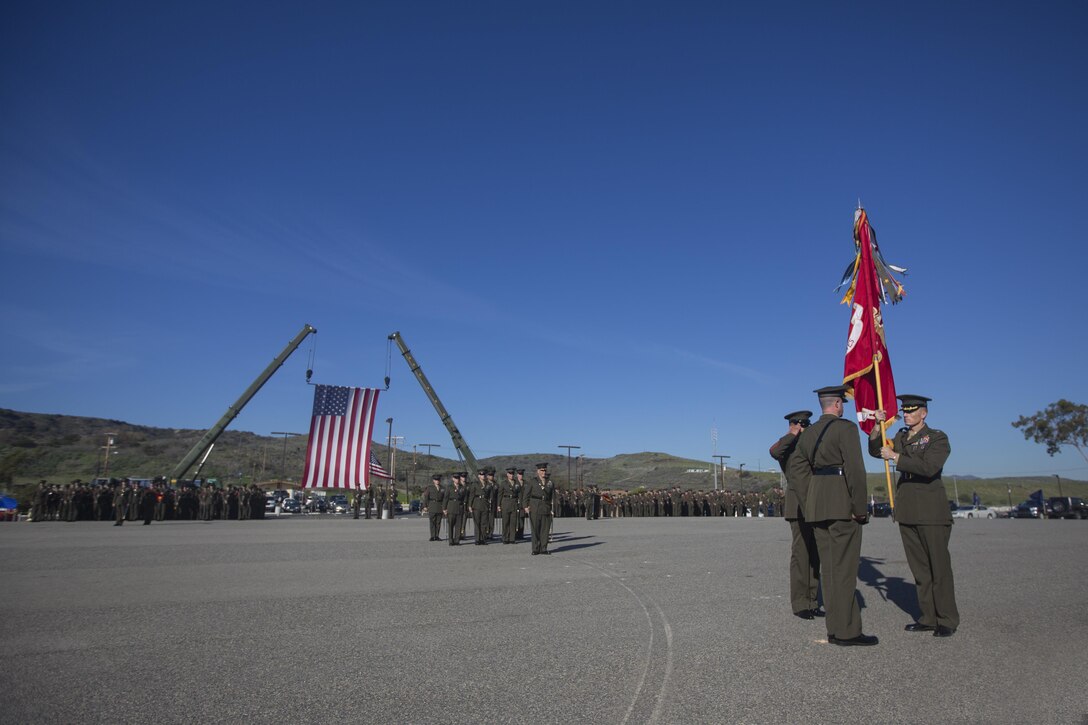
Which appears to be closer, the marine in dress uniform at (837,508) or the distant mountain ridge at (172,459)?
the marine in dress uniform at (837,508)

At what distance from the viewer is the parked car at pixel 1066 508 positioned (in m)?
37.7

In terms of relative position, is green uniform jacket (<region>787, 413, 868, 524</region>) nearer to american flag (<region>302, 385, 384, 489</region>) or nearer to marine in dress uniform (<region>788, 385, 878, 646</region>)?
marine in dress uniform (<region>788, 385, 878, 646</region>)

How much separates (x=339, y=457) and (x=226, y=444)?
3532 inches

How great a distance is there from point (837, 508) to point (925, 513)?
102 cm

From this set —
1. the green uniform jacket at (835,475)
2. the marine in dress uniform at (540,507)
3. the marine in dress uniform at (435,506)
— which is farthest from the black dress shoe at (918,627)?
the marine in dress uniform at (435,506)

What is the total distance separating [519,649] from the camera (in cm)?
508

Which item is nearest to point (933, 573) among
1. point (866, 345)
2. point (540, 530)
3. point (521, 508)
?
point (866, 345)

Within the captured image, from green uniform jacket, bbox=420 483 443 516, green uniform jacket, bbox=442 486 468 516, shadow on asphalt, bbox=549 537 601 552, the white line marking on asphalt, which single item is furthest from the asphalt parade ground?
green uniform jacket, bbox=420 483 443 516

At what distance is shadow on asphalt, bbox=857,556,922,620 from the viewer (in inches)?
276

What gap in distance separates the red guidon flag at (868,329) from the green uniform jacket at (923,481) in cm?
303

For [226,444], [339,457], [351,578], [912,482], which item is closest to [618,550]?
[351,578]

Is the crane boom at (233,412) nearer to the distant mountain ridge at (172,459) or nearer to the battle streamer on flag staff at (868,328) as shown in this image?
the distant mountain ridge at (172,459)

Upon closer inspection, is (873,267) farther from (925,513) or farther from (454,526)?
(454,526)

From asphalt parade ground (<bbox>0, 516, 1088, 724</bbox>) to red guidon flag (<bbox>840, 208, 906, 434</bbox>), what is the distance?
2.52 m
